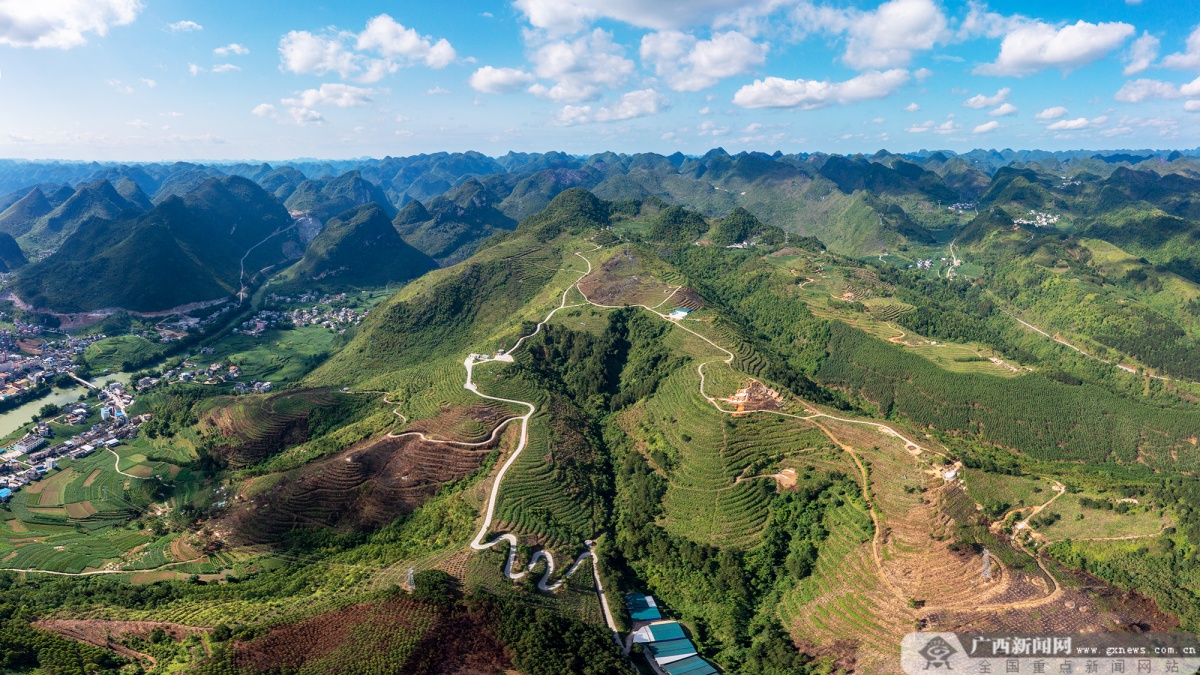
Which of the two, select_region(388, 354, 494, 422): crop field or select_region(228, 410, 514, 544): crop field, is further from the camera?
select_region(388, 354, 494, 422): crop field

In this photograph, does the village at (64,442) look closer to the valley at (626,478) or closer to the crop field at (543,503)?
the valley at (626,478)

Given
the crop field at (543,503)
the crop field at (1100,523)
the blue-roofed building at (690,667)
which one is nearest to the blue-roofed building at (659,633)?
the blue-roofed building at (690,667)

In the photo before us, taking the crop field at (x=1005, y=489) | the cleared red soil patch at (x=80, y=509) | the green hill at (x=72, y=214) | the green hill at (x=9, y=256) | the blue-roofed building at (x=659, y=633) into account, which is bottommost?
the blue-roofed building at (x=659, y=633)

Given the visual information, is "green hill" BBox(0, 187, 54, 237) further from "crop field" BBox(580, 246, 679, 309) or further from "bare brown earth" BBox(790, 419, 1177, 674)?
"bare brown earth" BBox(790, 419, 1177, 674)

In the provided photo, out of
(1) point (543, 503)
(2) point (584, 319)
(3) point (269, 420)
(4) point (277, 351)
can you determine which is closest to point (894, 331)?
(2) point (584, 319)

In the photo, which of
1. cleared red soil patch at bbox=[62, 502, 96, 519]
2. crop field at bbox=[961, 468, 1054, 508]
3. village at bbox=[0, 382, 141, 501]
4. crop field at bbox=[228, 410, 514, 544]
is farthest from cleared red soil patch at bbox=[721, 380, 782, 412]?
village at bbox=[0, 382, 141, 501]

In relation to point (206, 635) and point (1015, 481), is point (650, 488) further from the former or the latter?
point (206, 635)

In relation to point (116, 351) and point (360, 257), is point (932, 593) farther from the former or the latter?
point (360, 257)
